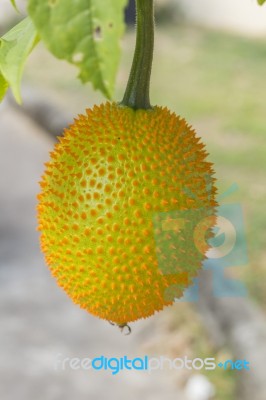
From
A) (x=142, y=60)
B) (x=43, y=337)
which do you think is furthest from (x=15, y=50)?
(x=43, y=337)

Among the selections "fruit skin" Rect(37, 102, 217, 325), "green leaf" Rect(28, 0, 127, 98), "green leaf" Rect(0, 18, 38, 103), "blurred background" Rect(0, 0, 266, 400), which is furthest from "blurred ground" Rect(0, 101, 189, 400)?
"green leaf" Rect(28, 0, 127, 98)

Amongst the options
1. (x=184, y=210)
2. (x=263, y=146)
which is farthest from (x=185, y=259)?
(x=263, y=146)

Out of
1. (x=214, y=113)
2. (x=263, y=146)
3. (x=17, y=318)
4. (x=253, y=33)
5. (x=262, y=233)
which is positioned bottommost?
(x=17, y=318)

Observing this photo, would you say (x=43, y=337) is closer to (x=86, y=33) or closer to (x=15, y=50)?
(x=15, y=50)

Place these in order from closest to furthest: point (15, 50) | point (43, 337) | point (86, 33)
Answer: point (86, 33)
point (15, 50)
point (43, 337)

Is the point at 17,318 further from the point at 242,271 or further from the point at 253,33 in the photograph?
the point at 253,33
